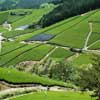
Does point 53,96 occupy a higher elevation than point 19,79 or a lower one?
higher

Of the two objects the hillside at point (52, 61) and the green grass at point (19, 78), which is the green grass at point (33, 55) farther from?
the green grass at point (19, 78)

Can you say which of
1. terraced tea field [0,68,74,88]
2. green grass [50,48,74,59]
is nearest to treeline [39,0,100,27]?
green grass [50,48,74,59]

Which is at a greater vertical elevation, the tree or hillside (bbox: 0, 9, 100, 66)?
the tree

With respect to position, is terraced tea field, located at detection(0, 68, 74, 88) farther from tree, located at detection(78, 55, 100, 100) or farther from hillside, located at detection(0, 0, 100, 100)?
tree, located at detection(78, 55, 100, 100)

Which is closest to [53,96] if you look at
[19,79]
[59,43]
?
[19,79]

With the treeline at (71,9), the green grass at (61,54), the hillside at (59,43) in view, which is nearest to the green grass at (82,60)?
the hillside at (59,43)

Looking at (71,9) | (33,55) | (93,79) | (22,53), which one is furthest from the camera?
(71,9)

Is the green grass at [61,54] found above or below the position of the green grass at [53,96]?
below

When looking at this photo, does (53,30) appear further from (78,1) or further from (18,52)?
(78,1)

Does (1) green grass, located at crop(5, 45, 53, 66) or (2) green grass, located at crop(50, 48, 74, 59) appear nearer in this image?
(1) green grass, located at crop(5, 45, 53, 66)

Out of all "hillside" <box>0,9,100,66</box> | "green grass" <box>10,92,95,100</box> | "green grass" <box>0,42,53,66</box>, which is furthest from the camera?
"hillside" <box>0,9,100,66</box>

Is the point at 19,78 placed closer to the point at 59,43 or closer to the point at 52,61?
the point at 52,61

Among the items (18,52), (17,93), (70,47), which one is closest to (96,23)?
(70,47)
